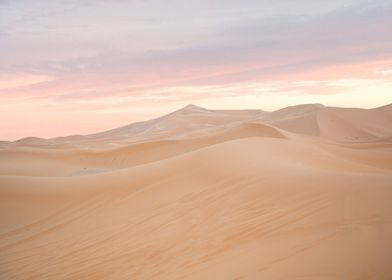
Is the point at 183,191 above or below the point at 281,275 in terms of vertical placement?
above

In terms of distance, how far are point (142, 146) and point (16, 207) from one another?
12.6 metres

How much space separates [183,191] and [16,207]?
3.62m

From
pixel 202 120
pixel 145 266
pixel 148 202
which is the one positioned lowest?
pixel 145 266

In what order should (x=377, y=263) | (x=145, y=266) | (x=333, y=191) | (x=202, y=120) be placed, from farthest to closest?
(x=202, y=120)
(x=333, y=191)
(x=145, y=266)
(x=377, y=263)

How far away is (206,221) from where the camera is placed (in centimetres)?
562

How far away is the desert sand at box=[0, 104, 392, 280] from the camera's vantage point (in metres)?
4.16

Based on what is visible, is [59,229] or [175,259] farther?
[59,229]

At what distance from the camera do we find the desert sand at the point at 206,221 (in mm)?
4164

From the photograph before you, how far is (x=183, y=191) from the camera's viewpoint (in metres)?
7.09

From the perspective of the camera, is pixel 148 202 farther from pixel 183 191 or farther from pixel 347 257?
pixel 347 257

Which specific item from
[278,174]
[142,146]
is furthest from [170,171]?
[142,146]

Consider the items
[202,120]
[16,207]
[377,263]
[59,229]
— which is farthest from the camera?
[202,120]

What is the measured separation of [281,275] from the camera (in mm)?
3824

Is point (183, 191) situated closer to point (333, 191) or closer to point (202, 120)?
point (333, 191)
